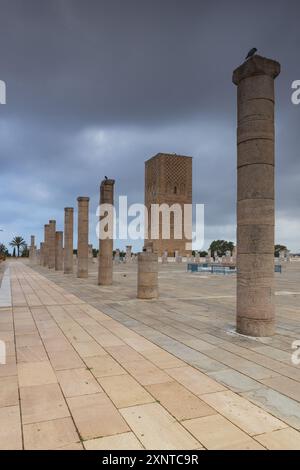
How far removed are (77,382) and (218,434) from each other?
2.10m

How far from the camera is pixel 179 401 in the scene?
421cm

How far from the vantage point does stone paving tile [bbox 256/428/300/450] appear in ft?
10.7

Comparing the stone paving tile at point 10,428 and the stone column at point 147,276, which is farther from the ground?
the stone column at point 147,276

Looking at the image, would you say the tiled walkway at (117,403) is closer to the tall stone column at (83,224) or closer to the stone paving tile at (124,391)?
the stone paving tile at (124,391)

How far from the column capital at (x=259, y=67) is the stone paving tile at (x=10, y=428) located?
7.32 metres

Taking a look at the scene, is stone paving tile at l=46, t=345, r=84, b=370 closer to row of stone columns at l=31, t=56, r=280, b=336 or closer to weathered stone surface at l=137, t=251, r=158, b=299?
row of stone columns at l=31, t=56, r=280, b=336

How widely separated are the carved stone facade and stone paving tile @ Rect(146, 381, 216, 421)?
71.3m

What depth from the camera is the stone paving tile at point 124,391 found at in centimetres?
421

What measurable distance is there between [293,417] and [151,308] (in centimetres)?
739

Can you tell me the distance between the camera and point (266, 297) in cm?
757

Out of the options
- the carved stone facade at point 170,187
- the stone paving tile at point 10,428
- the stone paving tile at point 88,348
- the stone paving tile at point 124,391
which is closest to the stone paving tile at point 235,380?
the stone paving tile at point 124,391

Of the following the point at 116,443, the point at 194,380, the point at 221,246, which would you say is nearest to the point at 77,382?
the point at 194,380

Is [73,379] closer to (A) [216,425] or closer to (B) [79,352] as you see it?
(B) [79,352]
